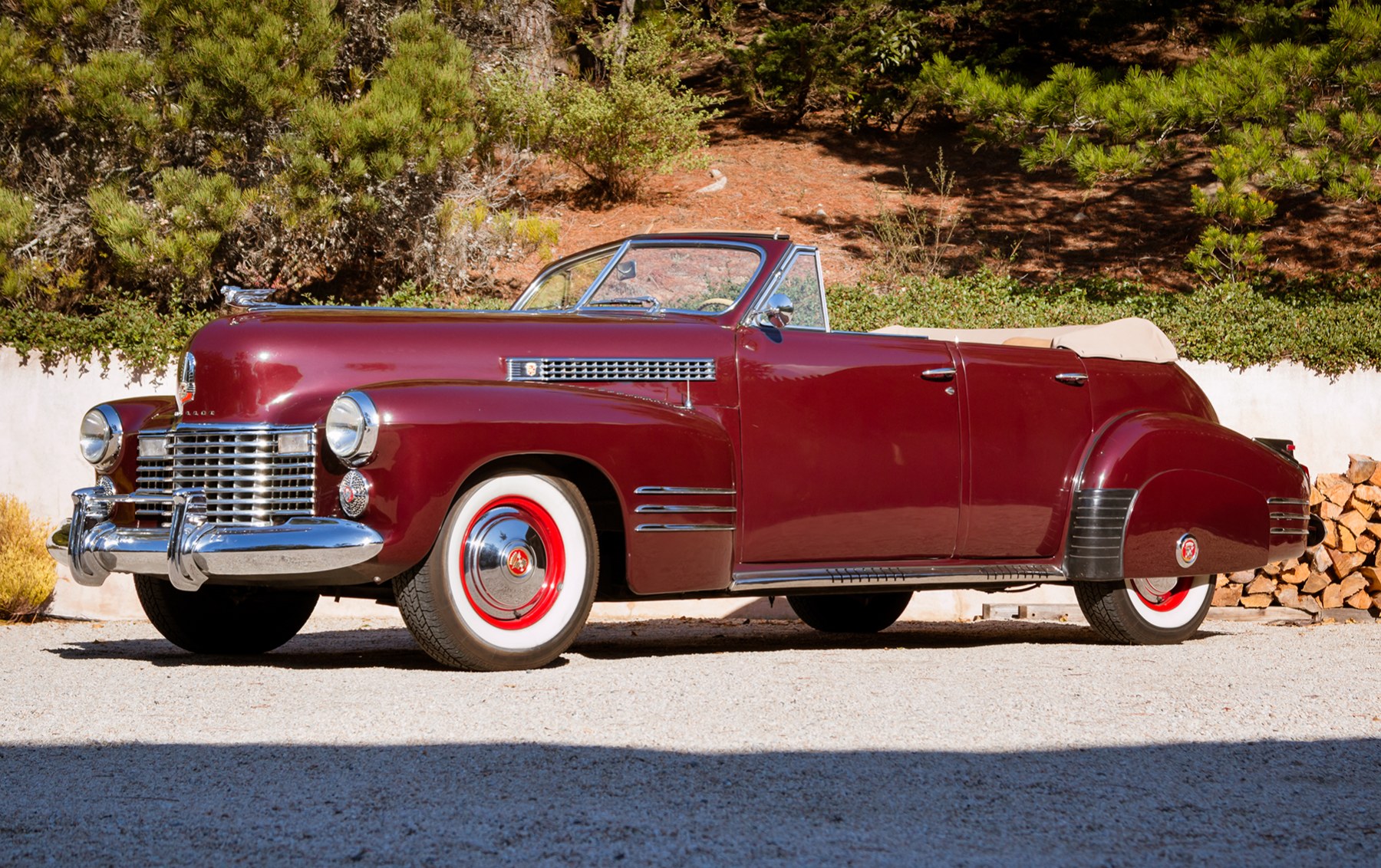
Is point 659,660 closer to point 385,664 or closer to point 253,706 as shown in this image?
point 385,664

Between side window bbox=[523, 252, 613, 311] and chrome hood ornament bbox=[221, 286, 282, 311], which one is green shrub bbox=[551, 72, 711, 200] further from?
chrome hood ornament bbox=[221, 286, 282, 311]

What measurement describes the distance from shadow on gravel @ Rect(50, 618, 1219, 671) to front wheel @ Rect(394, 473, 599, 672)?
40cm

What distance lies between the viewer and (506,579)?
4.95 meters

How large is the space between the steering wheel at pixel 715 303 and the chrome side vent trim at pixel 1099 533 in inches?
76.1

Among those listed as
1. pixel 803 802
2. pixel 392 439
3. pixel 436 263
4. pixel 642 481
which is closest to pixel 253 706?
pixel 392 439

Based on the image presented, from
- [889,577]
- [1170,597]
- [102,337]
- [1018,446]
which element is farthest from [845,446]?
[102,337]

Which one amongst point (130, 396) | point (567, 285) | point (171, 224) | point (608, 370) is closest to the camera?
point (608, 370)

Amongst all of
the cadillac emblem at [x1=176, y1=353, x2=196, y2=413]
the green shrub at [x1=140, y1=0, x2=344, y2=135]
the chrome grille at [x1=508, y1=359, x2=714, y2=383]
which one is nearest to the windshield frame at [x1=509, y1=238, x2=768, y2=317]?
the chrome grille at [x1=508, y1=359, x2=714, y2=383]

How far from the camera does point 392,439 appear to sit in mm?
4652

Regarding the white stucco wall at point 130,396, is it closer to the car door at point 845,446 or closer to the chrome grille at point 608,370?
the car door at point 845,446

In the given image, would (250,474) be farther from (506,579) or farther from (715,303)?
(715,303)

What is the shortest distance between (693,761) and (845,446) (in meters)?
2.48

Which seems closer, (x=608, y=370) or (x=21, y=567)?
(x=608, y=370)

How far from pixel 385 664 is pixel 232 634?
0.98 metres
